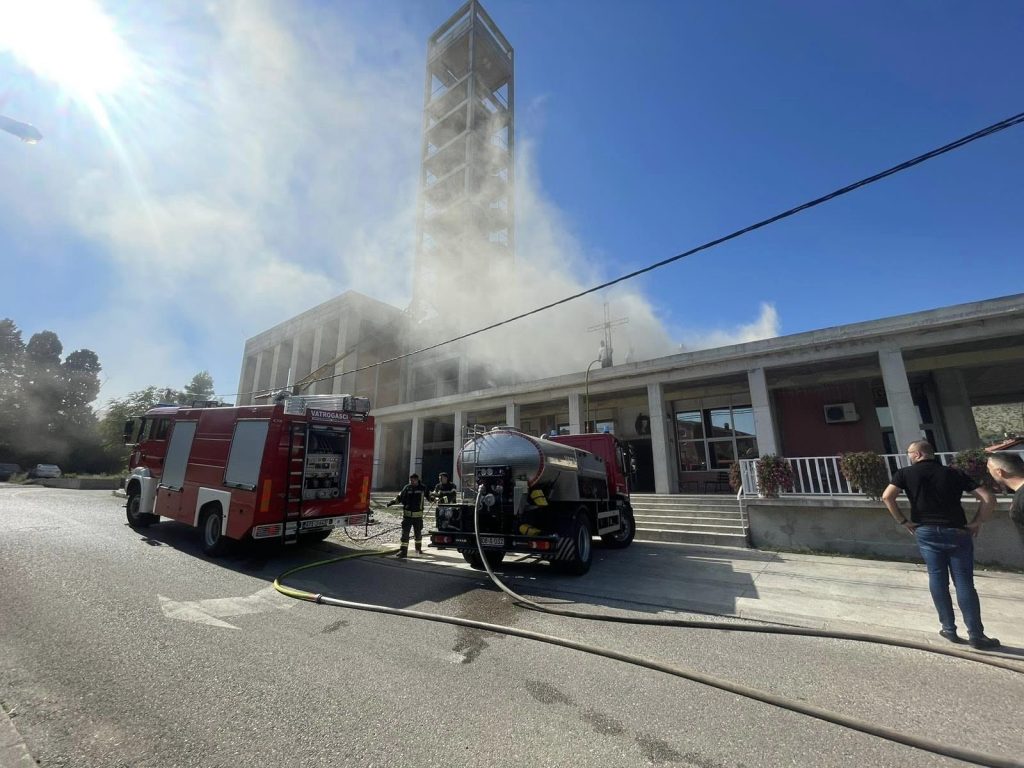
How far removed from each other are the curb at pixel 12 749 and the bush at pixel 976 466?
10.9 m

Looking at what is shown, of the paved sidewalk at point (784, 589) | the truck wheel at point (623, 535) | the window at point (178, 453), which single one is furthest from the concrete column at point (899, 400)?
the window at point (178, 453)

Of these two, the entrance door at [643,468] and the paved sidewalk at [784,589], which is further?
the entrance door at [643,468]

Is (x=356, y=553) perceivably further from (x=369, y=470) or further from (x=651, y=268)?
(x=651, y=268)

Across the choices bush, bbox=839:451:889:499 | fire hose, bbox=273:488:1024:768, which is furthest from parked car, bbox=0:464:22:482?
bush, bbox=839:451:889:499

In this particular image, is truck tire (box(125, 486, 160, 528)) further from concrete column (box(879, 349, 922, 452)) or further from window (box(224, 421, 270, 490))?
concrete column (box(879, 349, 922, 452))

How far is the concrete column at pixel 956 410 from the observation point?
1233 cm

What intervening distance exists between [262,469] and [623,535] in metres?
7.10

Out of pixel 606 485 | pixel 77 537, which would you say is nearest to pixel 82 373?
pixel 77 537

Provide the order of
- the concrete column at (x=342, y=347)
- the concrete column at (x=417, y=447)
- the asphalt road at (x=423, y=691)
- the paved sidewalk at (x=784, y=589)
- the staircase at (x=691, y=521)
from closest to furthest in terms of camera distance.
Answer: the asphalt road at (x=423, y=691) < the paved sidewalk at (x=784, y=589) < the staircase at (x=691, y=521) < the concrete column at (x=417, y=447) < the concrete column at (x=342, y=347)

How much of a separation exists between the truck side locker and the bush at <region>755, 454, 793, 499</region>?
9016 mm

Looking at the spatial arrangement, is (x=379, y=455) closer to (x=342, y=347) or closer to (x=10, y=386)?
(x=342, y=347)

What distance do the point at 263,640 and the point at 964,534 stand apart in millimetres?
6150

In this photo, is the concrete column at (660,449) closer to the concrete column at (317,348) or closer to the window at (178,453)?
the window at (178,453)

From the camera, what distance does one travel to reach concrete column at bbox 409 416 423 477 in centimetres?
1997
